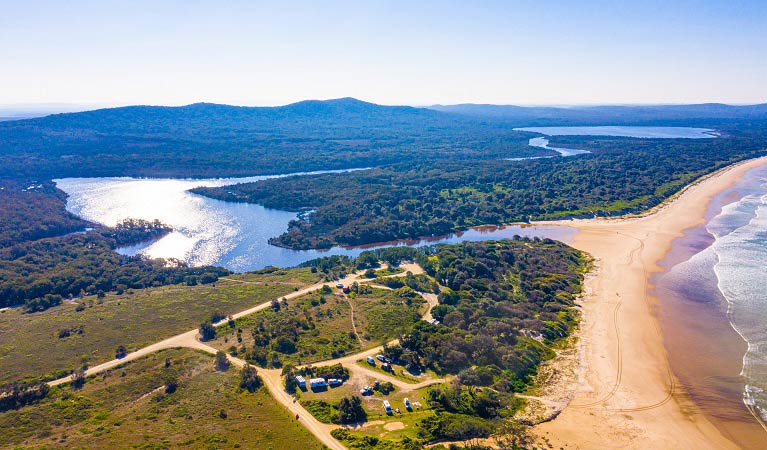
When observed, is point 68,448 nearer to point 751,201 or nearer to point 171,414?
point 171,414

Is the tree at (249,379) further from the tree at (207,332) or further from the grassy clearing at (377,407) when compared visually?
the tree at (207,332)

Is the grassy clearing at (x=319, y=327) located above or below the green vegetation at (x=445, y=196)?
below

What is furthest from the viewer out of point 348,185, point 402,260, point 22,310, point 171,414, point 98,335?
point 348,185

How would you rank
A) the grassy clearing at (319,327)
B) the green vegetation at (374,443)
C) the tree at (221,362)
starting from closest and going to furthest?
the green vegetation at (374,443)
the tree at (221,362)
the grassy clearing at (319,327)

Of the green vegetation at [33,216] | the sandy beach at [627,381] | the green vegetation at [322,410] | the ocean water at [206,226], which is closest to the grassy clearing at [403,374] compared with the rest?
the green vegetation at [322,410]

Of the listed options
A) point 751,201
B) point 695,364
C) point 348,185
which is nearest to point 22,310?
point 695,364

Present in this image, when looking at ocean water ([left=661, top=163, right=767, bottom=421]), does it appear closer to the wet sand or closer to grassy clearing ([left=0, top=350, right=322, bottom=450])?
the wet sand
